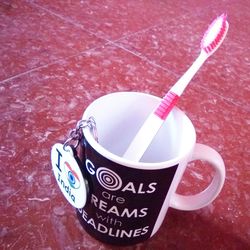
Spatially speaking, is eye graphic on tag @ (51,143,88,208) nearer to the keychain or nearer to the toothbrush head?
the keychain

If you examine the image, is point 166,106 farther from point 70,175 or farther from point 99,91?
point 99,91

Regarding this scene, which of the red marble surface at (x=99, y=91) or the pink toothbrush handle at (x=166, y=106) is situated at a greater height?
the pink toothbrush handle at (x=166, y=106)

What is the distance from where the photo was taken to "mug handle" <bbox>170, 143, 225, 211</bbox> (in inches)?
11.7

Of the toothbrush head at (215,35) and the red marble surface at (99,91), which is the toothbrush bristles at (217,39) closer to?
the toothbrush head at (215,35)

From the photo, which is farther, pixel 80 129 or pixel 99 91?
pixel 99 91

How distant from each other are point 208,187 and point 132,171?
106 millimetres

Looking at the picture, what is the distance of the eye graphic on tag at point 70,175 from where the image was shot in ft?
0.90

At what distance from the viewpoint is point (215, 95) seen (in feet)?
1.90

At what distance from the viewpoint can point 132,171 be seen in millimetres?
250

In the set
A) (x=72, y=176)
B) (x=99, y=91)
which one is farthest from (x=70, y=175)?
(x=99, y=91)

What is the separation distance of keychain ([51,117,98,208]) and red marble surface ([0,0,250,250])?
0.05 meters

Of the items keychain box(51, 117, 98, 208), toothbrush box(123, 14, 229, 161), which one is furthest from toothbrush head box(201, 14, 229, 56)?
keychain box(51, 117, 98, 208)

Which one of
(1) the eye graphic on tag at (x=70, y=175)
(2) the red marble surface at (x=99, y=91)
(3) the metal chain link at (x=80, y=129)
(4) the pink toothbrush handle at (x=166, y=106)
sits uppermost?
(4) the pink toothbrush handle at (x=166, y=106)

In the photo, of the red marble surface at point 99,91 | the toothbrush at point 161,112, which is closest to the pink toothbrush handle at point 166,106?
the toothbrush at point 161,112
